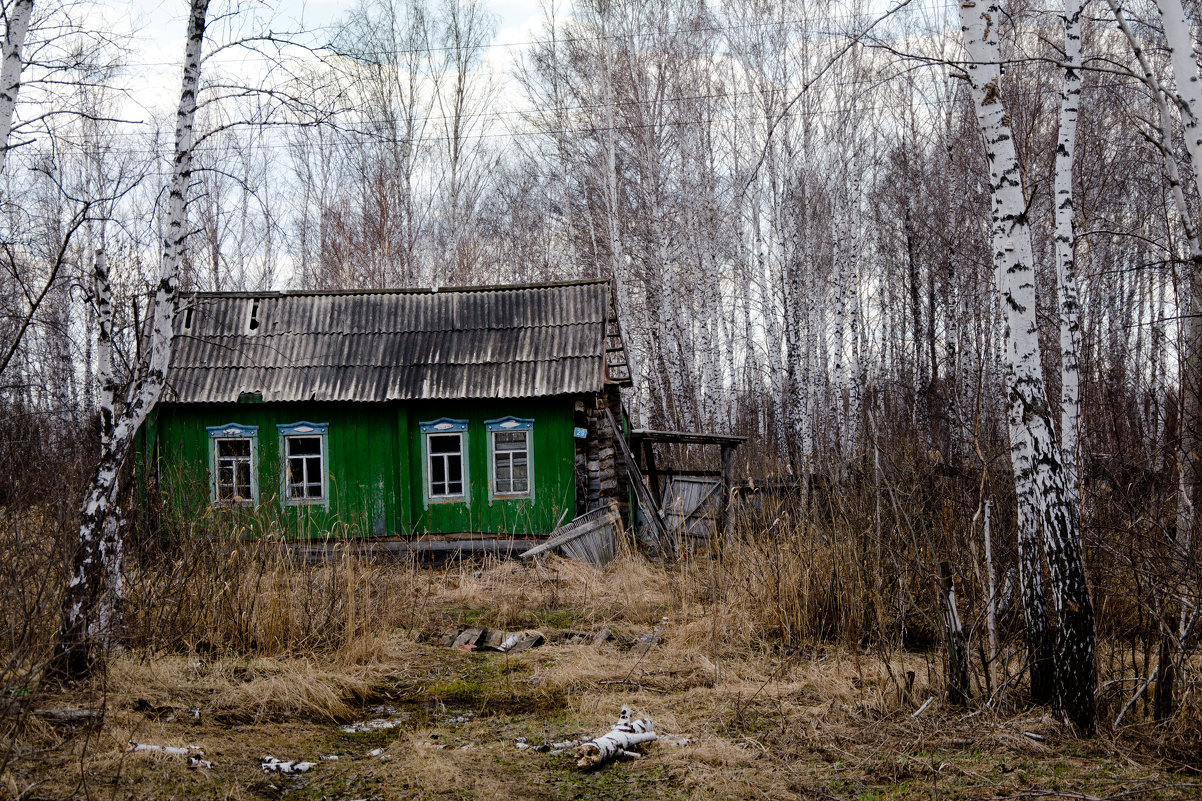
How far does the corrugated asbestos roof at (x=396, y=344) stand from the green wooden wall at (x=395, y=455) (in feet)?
1.36

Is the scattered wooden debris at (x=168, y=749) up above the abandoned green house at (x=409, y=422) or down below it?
below

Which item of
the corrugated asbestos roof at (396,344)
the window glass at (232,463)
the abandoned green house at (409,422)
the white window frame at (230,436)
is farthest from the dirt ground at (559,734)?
the window glass at (232,463)

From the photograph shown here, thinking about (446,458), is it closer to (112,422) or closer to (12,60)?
(112,422)

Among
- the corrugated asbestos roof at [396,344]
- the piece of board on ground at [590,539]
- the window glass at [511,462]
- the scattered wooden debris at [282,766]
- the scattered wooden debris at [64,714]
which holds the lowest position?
the scattered wooden debris at [282,766]

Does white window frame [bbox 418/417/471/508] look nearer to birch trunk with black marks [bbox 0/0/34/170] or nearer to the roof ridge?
the roof ridge

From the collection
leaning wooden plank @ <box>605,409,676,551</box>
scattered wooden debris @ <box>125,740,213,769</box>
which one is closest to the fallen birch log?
scattered wooden debris @ <box>125,740,213,769</box>

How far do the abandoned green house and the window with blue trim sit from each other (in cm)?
2

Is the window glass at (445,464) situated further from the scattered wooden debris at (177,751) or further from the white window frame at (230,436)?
the scattered wooden debris at (177,751)

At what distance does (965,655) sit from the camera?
211 inches

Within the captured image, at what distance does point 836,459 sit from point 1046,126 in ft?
44.0

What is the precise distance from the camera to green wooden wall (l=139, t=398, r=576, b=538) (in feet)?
43.7

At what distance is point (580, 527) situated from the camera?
1139cm

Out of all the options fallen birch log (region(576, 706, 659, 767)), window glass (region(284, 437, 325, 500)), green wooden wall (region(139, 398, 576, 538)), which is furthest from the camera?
window glass (region(284, 437, 325, 500))

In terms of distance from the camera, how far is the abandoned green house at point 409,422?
1323 centimetres
